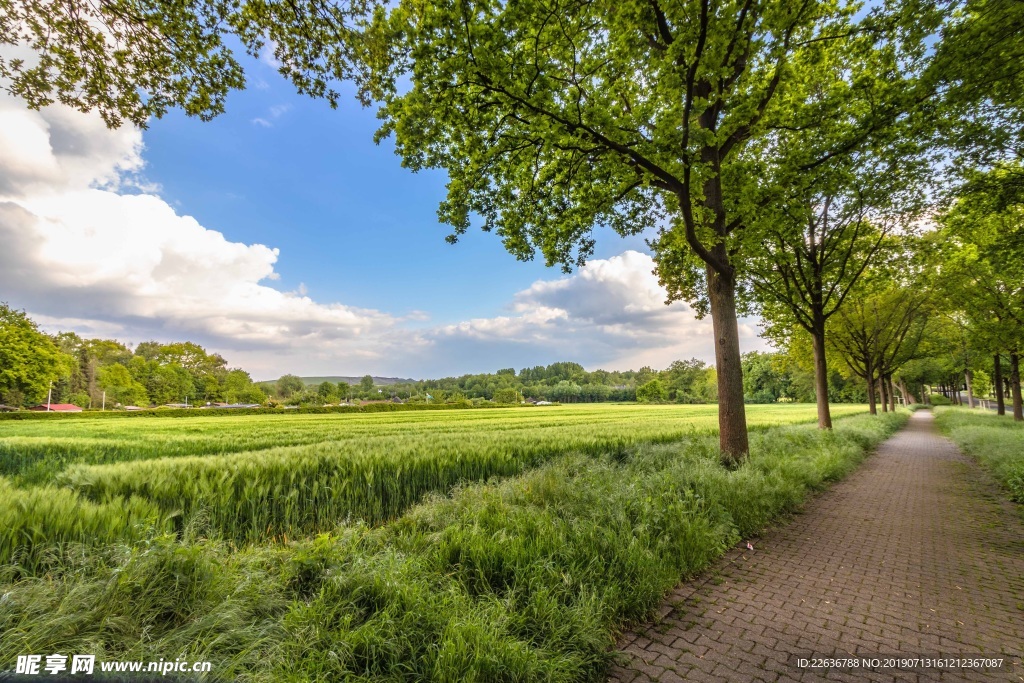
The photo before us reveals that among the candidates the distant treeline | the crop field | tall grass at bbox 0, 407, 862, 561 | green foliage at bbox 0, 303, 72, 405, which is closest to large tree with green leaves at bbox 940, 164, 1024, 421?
the crop field

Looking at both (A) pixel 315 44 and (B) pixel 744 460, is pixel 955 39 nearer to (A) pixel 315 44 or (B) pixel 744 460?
(B) pixel 744 460

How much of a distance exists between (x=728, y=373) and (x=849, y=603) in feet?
17.9

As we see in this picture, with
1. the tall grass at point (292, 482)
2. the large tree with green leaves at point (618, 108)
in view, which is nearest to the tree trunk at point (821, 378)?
the large tree with green leaves at point (618, 108)

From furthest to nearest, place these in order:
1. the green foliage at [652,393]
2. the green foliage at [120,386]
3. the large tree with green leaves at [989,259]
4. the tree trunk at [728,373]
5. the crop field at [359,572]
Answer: the green foliage at [652,393] → the green foliage at [120,386] → the large tree with green leaves at [989,259] → the tree trunk at [728,373] → the crop field at [359,572]

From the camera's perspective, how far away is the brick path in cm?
297

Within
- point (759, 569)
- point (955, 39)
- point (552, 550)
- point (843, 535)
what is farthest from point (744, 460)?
point (955, 39)

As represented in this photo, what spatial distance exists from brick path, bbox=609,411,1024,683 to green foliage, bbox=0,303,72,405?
49741mm

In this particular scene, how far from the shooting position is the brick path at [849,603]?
297cm

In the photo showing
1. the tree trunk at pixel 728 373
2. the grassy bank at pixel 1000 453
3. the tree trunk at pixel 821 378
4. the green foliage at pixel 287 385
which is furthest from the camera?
the green foliage at pixel 287 385

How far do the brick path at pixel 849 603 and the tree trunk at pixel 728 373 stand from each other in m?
1.95

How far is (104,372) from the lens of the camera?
69.4m

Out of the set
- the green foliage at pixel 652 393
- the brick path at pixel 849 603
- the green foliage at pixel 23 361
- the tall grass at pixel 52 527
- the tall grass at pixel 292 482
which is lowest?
the green foliage at pixel 652 393

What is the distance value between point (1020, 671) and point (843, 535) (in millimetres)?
3269

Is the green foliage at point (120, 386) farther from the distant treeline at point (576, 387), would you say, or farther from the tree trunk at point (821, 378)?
the tree trunk at point (821, 378)
